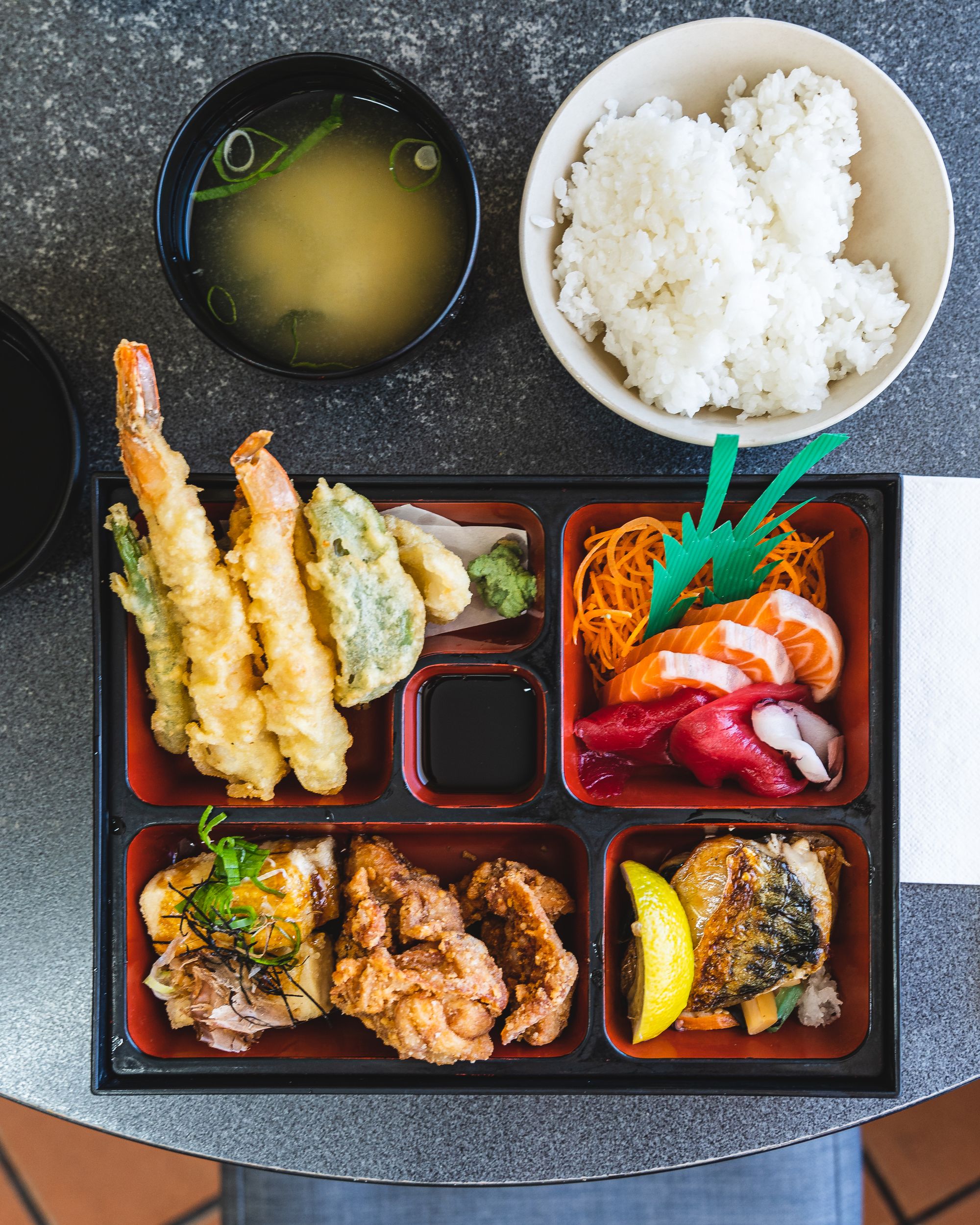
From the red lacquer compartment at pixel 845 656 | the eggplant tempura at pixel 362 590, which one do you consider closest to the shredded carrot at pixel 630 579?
the red lacquer compartment at pixel 845 656

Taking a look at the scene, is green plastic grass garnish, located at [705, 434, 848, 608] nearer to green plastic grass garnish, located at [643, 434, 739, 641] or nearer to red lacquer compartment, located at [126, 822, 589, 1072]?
green plastic grass garnish, located at [643, 434, 739, 641]

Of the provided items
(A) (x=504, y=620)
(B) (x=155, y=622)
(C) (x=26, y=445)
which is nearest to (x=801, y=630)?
(A) (x=504, y=620)

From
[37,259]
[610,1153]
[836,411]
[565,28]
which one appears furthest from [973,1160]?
[37,259]

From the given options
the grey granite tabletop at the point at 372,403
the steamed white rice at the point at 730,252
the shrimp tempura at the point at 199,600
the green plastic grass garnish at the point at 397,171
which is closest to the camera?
the shrimp tempura at the point at 199,600

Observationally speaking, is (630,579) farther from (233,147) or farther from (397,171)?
(233,147)

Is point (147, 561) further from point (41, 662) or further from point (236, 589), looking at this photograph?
point (41, 662)

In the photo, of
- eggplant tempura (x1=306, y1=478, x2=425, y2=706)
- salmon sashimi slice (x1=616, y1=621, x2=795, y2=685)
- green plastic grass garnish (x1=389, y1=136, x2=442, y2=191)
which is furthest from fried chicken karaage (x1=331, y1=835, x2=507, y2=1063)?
green plastic grass garnish (x1=389, y1=136, x2=442, y2=191)

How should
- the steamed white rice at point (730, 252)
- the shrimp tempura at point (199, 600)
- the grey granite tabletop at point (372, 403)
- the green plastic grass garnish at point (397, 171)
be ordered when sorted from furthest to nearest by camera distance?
the grey granite tabletop at point (372, 403), the green plastic grass garnish at point (397, 171), the steamed white rice at point (730, 252), the shrimp tempura at point (199, 600)

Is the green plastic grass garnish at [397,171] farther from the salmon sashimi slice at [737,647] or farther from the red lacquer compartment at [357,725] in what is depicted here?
the salmon sashimi slice at [737,647]
